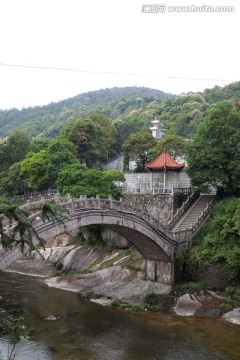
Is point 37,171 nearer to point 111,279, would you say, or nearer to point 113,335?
point 111,279

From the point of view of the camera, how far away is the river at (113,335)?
2070 centimetres

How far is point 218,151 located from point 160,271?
1028 cm

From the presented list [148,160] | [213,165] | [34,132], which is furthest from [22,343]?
[34,132]

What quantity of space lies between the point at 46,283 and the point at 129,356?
55.1 ft

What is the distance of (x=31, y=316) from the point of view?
87.7ft

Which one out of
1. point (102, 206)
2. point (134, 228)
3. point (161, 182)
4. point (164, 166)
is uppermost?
point (164, 166)

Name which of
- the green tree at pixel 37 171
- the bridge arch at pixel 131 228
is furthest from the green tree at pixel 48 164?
the bridge arch at pixel 131 228

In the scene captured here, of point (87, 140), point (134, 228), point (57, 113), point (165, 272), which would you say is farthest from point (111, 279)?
point (57, 113)

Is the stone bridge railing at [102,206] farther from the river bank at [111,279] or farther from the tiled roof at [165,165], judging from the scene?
A: the tiled roof at [165,165]

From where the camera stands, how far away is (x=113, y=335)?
23.5 metres

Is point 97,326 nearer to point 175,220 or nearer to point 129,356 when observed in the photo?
point 129,356

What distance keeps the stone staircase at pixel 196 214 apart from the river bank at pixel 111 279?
4481mm

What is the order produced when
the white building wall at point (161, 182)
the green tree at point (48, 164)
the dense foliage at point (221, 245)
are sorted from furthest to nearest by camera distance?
1. the green tree at point (48, 164)
2. the white building wall at point (161, 182)
3. the dense foliage at point (221, 245)

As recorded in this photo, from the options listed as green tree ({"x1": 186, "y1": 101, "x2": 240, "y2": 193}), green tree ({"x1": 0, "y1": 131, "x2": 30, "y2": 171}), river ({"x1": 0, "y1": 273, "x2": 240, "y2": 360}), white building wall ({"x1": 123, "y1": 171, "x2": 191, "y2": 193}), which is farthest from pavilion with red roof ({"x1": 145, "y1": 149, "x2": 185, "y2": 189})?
green tree ({"x1": 0, "y1": 131, "x2": 30, "y2": 171})
